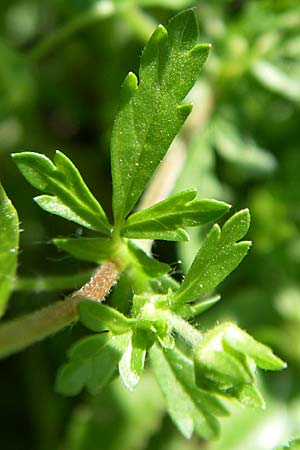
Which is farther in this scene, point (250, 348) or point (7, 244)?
point (7, 244)

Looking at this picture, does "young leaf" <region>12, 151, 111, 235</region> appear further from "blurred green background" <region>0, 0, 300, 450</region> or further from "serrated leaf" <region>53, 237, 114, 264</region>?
"blurred green background" <region>0, 0, 300, 450</region>

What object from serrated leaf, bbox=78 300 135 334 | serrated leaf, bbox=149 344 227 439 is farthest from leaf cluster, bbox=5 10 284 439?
serrated leaf, bbox=149 344 227 439

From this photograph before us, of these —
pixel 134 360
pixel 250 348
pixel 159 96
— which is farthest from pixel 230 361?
pixel 159 96

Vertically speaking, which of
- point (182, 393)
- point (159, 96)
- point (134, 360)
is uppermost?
point (159, 96)

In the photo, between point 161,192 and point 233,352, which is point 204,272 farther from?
point 161,192

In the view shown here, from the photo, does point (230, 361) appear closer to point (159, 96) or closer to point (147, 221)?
point (147, 221)

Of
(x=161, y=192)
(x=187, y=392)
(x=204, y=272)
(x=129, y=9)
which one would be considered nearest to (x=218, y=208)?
(x=204, y=272)

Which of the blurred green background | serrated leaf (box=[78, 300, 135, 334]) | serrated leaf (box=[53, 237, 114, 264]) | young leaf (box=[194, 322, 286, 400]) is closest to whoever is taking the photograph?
young leaf (box=[194, 322, 286, 400])
